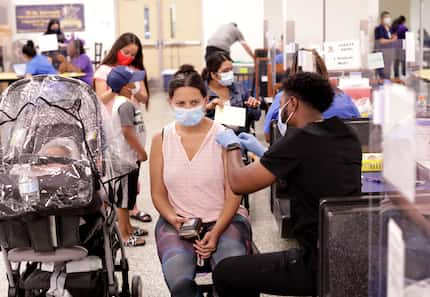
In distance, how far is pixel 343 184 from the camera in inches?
89.9

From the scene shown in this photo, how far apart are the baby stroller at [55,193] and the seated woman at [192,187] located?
0.26 m

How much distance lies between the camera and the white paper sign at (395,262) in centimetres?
108

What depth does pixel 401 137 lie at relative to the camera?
3.61ft

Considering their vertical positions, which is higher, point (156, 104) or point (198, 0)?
point (198, 0)

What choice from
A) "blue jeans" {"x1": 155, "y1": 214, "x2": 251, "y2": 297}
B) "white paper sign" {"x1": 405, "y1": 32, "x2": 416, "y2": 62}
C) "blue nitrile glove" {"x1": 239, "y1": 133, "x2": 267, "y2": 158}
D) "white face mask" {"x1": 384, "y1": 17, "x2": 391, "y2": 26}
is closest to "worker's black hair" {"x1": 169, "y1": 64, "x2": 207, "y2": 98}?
"blue nitrile glove" {"x1": 239, "y1": 133, "x2": 267, "y2": 158}

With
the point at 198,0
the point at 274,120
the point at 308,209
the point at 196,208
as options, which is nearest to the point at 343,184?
the point at 308,209

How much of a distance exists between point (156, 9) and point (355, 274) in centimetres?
1241

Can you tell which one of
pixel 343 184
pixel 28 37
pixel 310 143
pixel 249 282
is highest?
pixel 28 37

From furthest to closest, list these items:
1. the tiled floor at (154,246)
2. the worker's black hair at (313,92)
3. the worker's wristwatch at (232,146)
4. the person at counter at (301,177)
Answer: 1. the tiled floor at (154,246)
2. the worker's wristwatch at (232,146)
3. the worker's black hair at (313,92)
4. the person at counter at (301,177)

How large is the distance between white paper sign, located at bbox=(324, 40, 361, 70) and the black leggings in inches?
130

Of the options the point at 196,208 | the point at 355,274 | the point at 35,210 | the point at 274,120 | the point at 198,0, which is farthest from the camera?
the point at 198,0

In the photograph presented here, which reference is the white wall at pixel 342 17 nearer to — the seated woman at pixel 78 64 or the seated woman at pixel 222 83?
the seated woman at pixel 222 83

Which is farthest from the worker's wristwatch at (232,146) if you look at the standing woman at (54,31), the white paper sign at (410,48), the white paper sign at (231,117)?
the standing woman at (54,31)

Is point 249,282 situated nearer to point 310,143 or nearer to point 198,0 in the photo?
point 310,143
